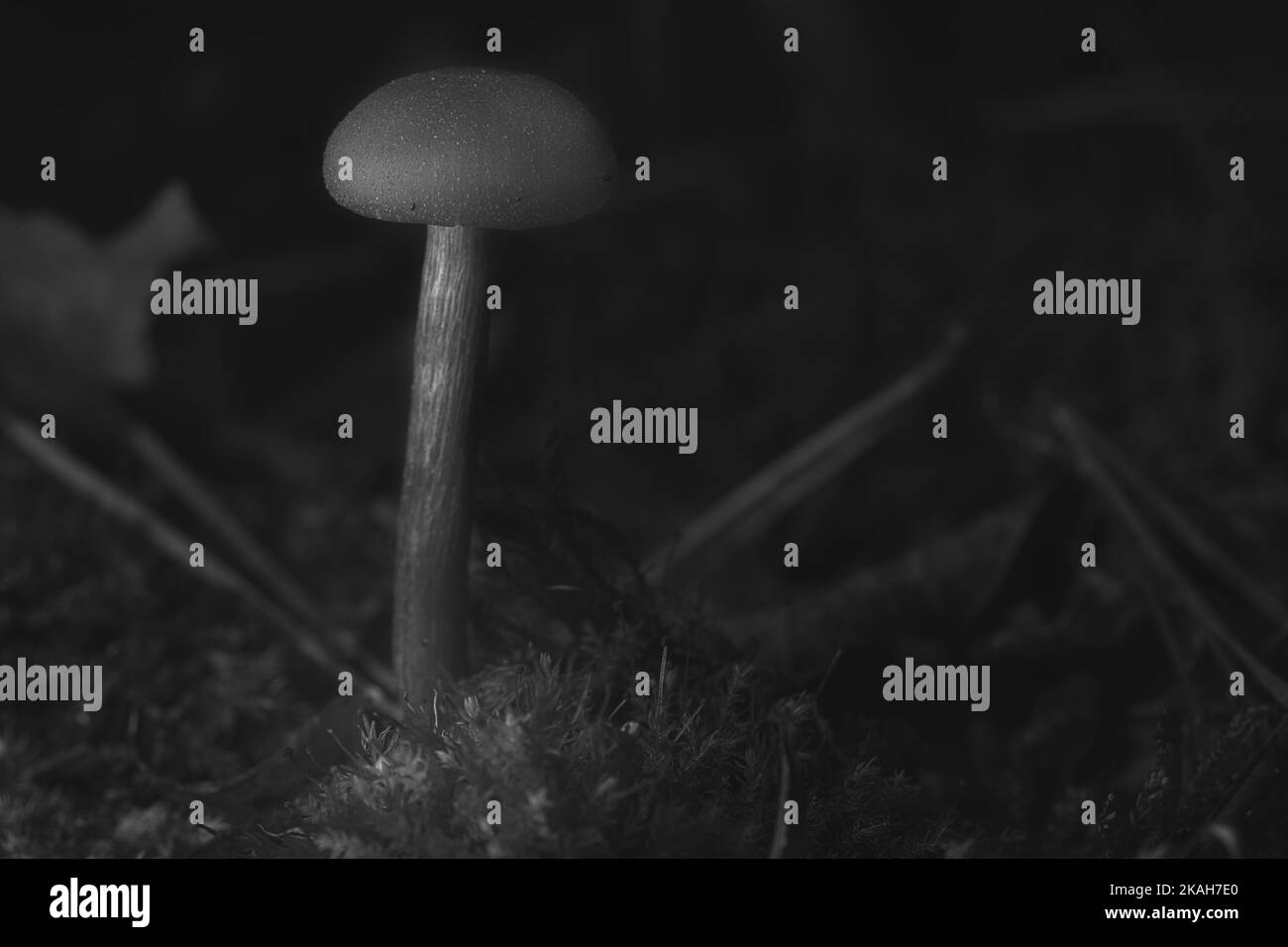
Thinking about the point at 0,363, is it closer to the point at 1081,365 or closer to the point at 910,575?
the point at 910,575

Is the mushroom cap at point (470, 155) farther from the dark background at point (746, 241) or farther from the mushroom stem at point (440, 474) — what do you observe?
the dark background at point (746, 241)

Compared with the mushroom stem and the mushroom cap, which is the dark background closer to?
the mushroom stem

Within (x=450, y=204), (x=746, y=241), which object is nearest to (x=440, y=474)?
(x=450, y=204)

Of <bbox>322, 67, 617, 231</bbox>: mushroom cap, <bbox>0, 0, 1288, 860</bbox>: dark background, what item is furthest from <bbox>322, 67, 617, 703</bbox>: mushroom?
<bbox>0, 0, 1288, 860</bbox>: dark background

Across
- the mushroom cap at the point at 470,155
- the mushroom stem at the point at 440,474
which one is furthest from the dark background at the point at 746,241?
the mushroom cap at the point at 470,155

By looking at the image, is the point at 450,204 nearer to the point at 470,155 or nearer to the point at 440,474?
the point at 470,155
